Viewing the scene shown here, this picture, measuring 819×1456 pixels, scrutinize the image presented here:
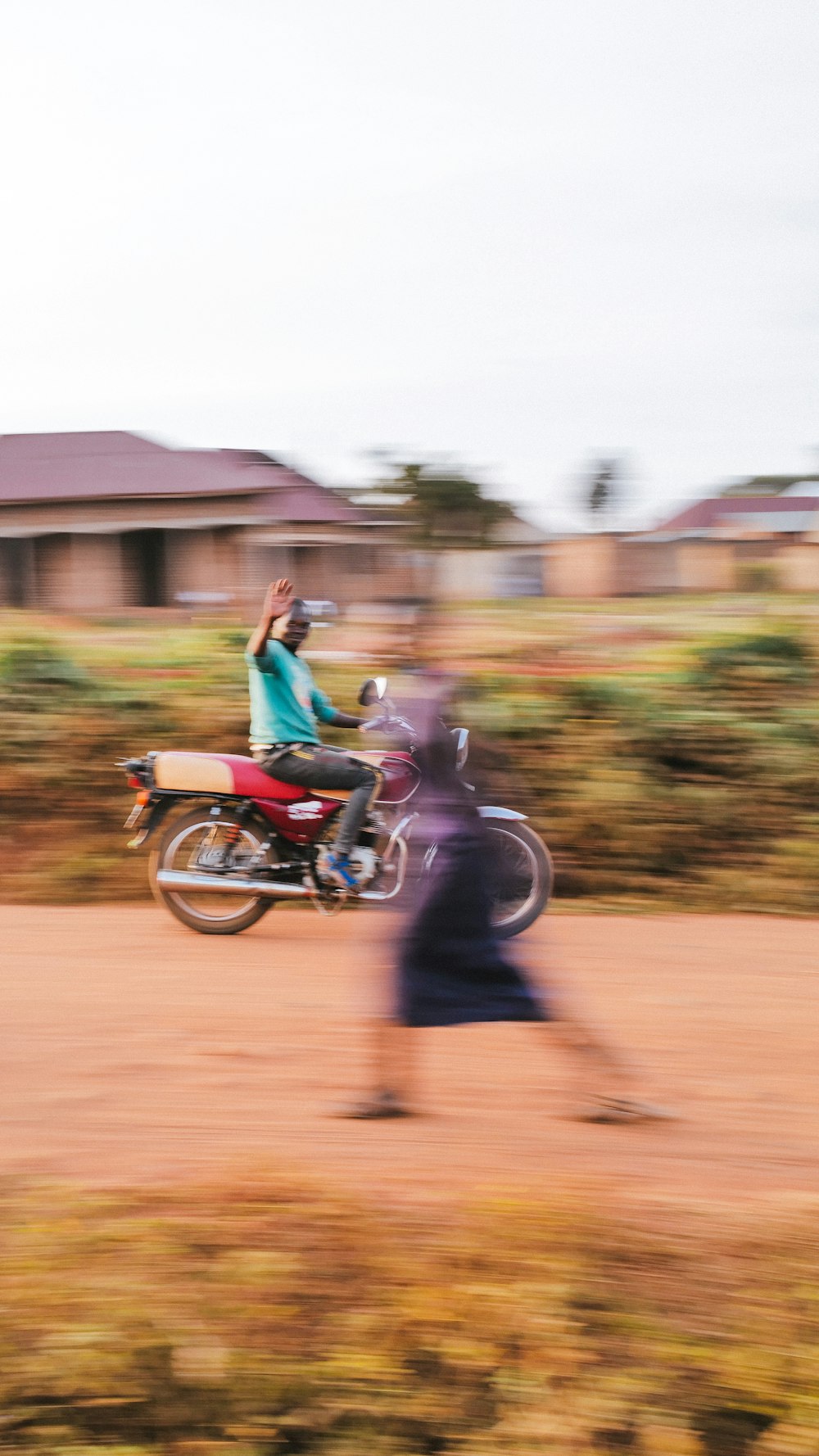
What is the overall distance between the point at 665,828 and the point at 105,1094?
4240 millimetres

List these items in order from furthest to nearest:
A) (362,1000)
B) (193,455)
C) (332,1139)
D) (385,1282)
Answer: (193,455) < (362,1000) < (332,1139) < (385,1282)

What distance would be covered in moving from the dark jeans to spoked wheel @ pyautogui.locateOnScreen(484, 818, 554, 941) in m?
0.64

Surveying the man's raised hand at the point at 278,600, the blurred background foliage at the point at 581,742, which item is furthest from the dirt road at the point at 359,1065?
the man's raised hand at the point at 278,600

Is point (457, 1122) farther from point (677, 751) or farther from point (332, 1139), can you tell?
point (677, 751)

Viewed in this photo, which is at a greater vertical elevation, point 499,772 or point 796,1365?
point 499,772

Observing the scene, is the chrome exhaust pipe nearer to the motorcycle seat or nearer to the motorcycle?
the motorcycle

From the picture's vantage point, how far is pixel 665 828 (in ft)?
26.0

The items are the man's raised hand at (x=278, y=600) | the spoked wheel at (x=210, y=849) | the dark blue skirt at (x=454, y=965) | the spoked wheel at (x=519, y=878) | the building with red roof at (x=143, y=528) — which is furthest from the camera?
the building with red roof at (x=143, y=528)

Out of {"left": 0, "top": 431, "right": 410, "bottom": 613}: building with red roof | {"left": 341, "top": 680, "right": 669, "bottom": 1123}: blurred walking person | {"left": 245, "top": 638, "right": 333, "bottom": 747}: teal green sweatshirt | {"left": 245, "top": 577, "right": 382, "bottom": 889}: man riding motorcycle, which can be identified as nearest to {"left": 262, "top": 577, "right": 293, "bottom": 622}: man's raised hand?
{"left": 245, "top": 577, "right": 382, "bottom": 889}: man riding motorcycle

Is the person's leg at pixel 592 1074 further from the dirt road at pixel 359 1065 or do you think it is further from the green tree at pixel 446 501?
the green tree at pixel 446 501

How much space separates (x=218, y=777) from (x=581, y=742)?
2410 millimetres

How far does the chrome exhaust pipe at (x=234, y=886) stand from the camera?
22.3ft

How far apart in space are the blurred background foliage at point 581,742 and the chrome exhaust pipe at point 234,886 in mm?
1362

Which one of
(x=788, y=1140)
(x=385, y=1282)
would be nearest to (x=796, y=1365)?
(x=385, y=1282)
